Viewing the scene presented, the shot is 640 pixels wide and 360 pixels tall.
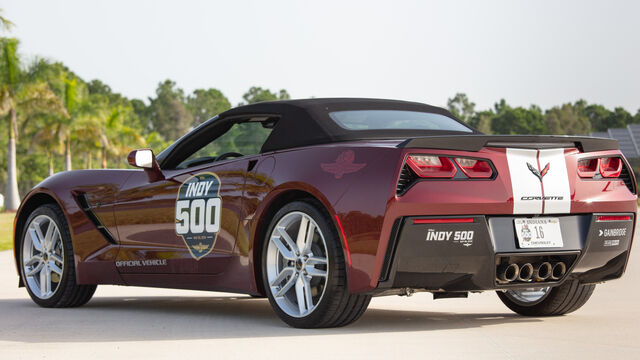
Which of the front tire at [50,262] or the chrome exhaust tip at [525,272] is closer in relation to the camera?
the chrome exhaust tip at [525,272]

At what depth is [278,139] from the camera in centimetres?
614

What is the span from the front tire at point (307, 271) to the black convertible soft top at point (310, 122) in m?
0.49

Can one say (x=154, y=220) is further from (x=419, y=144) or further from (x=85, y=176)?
(x=419, y=144)

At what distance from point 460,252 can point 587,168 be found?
1.10 meters

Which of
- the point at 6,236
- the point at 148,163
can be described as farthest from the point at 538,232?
the point at 6,236

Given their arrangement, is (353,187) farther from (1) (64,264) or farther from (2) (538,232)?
(1) (64,264)

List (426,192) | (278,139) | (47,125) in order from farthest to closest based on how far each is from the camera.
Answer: (47,125), (278,139), (426,192)

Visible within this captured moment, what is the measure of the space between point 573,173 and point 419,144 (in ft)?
3.39

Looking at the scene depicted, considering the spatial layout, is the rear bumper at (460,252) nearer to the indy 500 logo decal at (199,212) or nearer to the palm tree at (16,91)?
the indy 500 logo decal at (199,212)

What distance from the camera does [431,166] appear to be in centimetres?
521

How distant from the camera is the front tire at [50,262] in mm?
7582

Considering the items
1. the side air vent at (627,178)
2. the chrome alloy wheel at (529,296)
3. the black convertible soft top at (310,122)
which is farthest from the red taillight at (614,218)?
the black convertible soft top at (310,122)

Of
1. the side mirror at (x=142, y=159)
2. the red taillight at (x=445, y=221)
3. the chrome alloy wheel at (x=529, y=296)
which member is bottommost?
the chrome alloy wheel at (x=529, y=296)

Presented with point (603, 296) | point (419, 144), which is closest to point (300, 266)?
point (419, 144)
